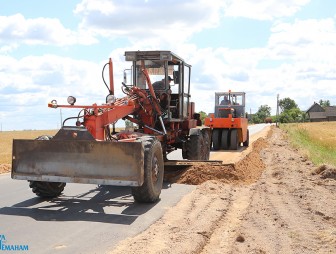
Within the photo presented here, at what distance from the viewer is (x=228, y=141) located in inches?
850

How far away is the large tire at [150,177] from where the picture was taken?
8211 mm

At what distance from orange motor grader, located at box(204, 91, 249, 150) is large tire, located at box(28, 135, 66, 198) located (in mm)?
12945

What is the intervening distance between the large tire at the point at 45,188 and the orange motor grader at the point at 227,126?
42.5 ft

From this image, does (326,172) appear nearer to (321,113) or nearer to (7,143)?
(7,143)

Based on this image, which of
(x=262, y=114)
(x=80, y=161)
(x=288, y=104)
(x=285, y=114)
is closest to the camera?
(x=80, y=161)

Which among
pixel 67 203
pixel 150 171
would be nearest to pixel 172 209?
Answer: pixel 150 171

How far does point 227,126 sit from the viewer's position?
2127 centimetres

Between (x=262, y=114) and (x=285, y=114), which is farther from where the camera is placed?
(x=262, y=114)

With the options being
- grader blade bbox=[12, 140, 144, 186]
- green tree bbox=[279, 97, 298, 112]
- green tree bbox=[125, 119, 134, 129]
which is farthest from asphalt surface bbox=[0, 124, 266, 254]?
green tree bbox=[279, 97, 298, 112]

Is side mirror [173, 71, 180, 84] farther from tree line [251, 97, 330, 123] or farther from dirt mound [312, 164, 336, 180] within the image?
tree line [251, 97, 330, 123]

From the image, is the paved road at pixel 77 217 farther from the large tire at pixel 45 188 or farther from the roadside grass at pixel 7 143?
the roadside grass at pixel 7 143

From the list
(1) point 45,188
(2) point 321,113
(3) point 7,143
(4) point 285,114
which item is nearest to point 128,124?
(1) point 45,188

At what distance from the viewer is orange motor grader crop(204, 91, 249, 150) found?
2122 cm

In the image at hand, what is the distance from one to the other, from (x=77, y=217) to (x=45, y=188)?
5.37ft
